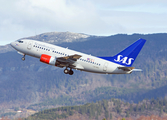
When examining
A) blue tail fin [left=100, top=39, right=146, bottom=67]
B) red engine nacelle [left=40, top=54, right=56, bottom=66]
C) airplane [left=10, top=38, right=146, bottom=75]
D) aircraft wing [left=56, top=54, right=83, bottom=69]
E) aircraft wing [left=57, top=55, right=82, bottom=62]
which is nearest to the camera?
aircraft wing [left=57, top=55, right=82, bottom=62]

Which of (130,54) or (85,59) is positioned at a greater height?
(130,54)

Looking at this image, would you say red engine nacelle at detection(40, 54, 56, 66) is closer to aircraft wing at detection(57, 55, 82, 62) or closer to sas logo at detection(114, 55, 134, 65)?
aircraft wing at detection(57, 55, 82, 62)

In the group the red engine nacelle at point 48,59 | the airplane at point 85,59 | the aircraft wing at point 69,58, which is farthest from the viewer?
the airplane at point 85,59

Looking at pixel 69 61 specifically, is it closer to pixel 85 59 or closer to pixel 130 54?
pixel 85 59

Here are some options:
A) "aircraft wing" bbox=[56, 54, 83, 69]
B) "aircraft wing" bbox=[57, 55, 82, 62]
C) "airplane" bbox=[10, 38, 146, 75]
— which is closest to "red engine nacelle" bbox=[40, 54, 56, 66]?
"airplane" bbox=[10, 38, 146, 75]

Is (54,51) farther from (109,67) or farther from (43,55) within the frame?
(109,67)

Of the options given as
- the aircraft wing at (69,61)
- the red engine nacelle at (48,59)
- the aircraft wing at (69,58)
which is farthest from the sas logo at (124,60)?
the red engine nacelle at (48,59)

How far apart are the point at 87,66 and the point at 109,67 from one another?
5099mm

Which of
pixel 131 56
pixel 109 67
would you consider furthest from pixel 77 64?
pixel 131 56

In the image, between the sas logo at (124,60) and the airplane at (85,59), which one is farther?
the sas logo at (124,60)

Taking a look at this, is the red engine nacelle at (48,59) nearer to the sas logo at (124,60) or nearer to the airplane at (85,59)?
the airplane at (85,59)

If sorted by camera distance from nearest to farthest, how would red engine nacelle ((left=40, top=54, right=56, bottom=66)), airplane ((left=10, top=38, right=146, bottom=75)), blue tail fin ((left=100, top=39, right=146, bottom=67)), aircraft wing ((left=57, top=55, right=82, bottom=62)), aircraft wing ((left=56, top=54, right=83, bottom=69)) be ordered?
aircraft wing ((left=57, top=55, right=82, bottom=62)) → aircraft wing ((left=56, top=54, right=83, bottom=69)) → red engine nacelle ((left=40, top=54, right=56, bottom=66)) → airplane ((left=10, top=38, right=146, bottom=75)) → blue tail fin ((left=100, top=39, right=146, bottom=67))

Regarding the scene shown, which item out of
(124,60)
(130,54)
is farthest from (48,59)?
(130,54)

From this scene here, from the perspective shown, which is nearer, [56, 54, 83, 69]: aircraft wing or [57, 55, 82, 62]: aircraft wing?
[57, 55, 82, 62]: aircraft wing
